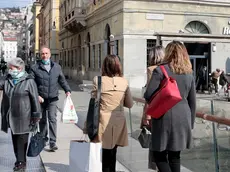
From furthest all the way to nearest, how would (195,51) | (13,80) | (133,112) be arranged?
(195,51)
(133,112)
(13,80)

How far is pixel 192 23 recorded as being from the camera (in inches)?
1117

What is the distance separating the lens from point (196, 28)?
28.5 m

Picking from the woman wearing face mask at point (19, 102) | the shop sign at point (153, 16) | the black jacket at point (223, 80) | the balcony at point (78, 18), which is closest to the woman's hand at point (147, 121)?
the woman wearing face mask at point (19, 102)

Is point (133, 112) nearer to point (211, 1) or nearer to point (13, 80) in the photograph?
point (13, 80)

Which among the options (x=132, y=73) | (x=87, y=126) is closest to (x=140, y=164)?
(x=87, y=126)

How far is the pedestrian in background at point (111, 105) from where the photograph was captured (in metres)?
5.02

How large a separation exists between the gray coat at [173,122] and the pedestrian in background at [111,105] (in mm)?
866

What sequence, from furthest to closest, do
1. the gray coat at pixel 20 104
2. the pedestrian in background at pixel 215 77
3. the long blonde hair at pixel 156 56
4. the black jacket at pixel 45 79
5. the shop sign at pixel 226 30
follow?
the shop sign at pixel 226 30, the pedestrian in background at pixel 215 77, the black jacket at pixel 45 79, the gray coat at pixel 20 104, the long blonde hair at pixel 156 56

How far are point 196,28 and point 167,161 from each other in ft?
82.6

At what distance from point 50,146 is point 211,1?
928 inches

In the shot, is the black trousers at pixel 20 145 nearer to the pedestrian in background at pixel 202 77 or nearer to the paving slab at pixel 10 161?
the paving slab at pixel 10 161

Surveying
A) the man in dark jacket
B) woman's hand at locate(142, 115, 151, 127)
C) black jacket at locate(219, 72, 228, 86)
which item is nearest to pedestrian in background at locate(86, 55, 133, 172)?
woman's hand at locate(142, 115, 151, 127)

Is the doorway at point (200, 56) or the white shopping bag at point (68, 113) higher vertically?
the doorway at point (200, 56)

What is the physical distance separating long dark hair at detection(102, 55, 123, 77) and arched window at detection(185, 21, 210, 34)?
23.9m
